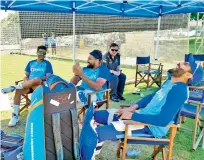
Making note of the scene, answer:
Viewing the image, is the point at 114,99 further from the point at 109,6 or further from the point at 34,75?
the point at 109,6

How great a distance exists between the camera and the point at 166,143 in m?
2.29

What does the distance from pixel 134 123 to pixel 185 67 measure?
75 cm

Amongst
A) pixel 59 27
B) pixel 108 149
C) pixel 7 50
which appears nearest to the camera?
pixel 108 149

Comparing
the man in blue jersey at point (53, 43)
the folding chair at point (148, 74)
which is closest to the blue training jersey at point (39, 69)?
the folding chair at point (148, 74)

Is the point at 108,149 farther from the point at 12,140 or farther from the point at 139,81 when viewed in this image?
the point at 139,81

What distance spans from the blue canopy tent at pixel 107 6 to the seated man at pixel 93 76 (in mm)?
1206

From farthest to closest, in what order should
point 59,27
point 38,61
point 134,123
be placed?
point 59,27
point 38,61
point 134,123

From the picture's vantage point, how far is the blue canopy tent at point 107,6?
4383 millimetres

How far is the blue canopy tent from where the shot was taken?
4383mm

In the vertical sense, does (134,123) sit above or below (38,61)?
below

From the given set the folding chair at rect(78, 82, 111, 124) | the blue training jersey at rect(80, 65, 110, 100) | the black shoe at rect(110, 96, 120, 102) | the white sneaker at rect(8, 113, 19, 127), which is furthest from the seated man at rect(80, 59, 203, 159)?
the black shoe at rect(110, 96, 120, 102)

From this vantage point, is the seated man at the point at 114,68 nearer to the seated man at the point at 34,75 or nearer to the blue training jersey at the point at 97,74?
the seated man at the point at 34,75

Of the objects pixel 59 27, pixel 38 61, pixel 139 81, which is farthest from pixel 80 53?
pixel 38 61

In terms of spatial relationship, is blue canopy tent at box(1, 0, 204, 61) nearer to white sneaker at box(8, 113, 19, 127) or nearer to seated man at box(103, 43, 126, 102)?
seated man at box(103, 43, 126, 102)
